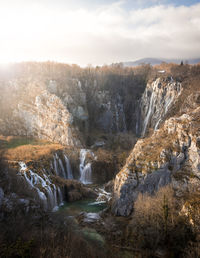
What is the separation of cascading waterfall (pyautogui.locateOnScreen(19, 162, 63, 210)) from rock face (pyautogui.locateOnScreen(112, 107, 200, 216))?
958 cm

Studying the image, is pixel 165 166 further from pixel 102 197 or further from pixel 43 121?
pixel 43 121

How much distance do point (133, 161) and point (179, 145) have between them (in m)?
6.61

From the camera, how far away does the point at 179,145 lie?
28.0 metres

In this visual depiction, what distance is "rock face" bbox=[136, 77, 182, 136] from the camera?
2581 inches

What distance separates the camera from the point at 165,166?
27.5 metres

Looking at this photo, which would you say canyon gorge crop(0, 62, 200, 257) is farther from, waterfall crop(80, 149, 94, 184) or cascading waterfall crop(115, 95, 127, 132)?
cascading waterfall crop(115, 95, 127, 132)

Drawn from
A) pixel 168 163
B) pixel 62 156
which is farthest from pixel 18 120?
pixel 168 163

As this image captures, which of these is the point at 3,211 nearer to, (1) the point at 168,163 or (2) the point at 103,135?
(1) the point at 168,163

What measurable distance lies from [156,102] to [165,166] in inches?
1843

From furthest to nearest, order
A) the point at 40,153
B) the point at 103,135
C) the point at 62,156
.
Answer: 1. the point at 103,135
2. the point at 62,156
3. the point at 40,153

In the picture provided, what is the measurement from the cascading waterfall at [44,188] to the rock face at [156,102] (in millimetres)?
38902

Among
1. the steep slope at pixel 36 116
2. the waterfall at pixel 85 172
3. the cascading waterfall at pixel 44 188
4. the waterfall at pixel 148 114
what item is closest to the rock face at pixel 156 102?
the waterfall at pixel 148 114

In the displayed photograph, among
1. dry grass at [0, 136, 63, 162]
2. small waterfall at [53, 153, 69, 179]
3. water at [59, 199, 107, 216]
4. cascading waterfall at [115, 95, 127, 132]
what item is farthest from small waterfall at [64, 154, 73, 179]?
cascading waterfall at [115, 95, 127, 132]

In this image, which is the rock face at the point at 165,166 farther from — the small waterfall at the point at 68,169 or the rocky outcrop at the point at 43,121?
the rocky outcrop at the point at 43,121
